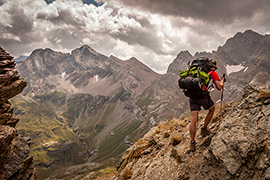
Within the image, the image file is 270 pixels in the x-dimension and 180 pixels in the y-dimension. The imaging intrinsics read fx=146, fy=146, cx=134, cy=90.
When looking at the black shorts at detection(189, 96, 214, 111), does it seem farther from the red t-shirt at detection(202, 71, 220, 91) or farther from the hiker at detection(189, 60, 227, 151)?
the red t-shirt at detection(202, 71, 220, 91)

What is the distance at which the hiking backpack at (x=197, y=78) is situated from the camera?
828 centimetres

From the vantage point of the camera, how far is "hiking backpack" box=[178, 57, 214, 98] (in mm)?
8276

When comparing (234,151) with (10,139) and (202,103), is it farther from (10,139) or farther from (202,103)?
(10,139)

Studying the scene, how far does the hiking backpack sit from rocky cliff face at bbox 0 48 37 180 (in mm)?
26455

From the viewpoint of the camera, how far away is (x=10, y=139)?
2389 centimetres

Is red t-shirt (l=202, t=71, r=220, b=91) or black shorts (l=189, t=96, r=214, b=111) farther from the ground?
red t-shirt (l=202, t=71, r=220, b=91)

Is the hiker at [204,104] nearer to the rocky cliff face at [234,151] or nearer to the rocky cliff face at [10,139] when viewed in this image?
the rocky cliff face at [234,151]

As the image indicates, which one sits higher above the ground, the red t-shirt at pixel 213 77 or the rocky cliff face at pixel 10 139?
the red t-shirt at pixel 213 77

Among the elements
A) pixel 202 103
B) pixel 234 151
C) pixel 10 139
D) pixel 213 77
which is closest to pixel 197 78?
pixel 213 77

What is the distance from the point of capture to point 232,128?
25.0ft

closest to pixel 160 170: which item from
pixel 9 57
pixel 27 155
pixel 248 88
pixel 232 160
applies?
pixel 232 160

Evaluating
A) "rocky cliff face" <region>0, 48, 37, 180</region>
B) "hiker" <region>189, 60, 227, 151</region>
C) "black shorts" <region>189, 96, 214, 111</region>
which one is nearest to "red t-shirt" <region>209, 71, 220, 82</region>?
"hiker" <region>189, 60, 227, 151</region>

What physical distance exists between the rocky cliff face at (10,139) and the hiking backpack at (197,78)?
26.5m

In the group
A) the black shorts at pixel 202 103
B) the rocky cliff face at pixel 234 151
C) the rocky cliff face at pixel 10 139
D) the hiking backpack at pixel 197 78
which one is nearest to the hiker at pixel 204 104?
the black shorts at pixel 202 103
